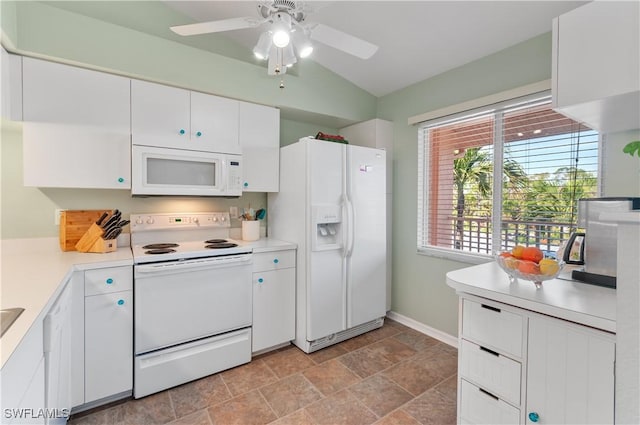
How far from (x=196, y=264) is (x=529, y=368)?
1.96 meters

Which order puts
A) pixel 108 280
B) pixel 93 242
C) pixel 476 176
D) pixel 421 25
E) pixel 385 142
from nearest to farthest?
pixel 108 280, pixel 93 242, pixel 421 25, pixel 476 176, pixel 385 142

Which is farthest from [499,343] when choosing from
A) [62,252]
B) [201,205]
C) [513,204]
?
[62,252]

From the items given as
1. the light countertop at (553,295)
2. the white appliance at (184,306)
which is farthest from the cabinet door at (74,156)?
the light countertop at (553,295)

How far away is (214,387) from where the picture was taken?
2.07 metres

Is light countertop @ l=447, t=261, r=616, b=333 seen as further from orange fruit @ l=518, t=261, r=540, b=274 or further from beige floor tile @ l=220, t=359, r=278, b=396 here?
beige floor tile @ l=220, t=359, r=278, b=396

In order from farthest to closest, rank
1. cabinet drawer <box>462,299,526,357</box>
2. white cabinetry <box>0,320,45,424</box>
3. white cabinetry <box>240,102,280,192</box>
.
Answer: white cabinetry <box>240,102,280,192</box> < cabinet drawer <box>462,299,526,357</box> < white cabinetry <box>0,320,45,424</box>

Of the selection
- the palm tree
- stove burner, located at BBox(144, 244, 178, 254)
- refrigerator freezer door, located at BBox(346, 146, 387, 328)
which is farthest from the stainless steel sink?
the palm tree

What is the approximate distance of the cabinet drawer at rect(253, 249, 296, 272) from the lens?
2.42 meters

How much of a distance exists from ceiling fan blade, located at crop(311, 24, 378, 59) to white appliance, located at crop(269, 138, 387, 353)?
2.74ft

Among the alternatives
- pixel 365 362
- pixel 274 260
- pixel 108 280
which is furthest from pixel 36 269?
pixel 365 362

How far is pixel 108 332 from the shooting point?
6.02ft

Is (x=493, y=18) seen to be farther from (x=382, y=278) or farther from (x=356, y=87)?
(x=382, y=278)

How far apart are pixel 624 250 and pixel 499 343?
0.67 metres

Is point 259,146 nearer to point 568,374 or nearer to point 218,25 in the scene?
point 218,25
